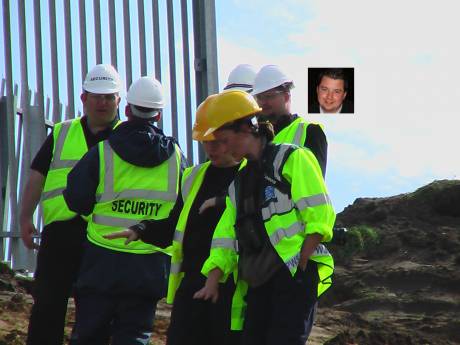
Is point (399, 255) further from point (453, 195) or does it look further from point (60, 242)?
point (60, 242)

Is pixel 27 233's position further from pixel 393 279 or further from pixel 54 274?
pixel 393 279

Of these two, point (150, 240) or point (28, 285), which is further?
point (28, 285)

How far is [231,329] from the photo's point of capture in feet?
19.5

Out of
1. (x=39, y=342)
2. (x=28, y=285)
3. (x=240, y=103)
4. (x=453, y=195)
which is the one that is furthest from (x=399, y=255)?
(x=240, y=103)

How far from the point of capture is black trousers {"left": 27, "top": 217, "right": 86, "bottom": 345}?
706cm

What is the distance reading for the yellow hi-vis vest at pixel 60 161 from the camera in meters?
7.12

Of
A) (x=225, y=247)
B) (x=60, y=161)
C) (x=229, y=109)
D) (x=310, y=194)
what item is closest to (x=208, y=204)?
(x=225, y=247)

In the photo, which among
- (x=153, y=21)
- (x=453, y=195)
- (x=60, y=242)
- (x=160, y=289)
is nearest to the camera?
(x=160, y=289)

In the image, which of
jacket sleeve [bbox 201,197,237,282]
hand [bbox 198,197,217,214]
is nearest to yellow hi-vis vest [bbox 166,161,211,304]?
hand [bbox 198,197,217,214]

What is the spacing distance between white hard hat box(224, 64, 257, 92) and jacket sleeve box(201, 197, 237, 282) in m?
1.50

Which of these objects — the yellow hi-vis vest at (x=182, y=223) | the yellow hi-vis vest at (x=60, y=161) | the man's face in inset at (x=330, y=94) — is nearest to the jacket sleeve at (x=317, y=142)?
the yellow hi-vis vest at (x=182, y=223)

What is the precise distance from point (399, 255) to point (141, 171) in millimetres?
10757

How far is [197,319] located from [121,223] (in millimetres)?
695

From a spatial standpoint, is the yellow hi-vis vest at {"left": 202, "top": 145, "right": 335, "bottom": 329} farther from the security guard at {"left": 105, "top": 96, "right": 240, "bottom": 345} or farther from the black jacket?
the black jacket
